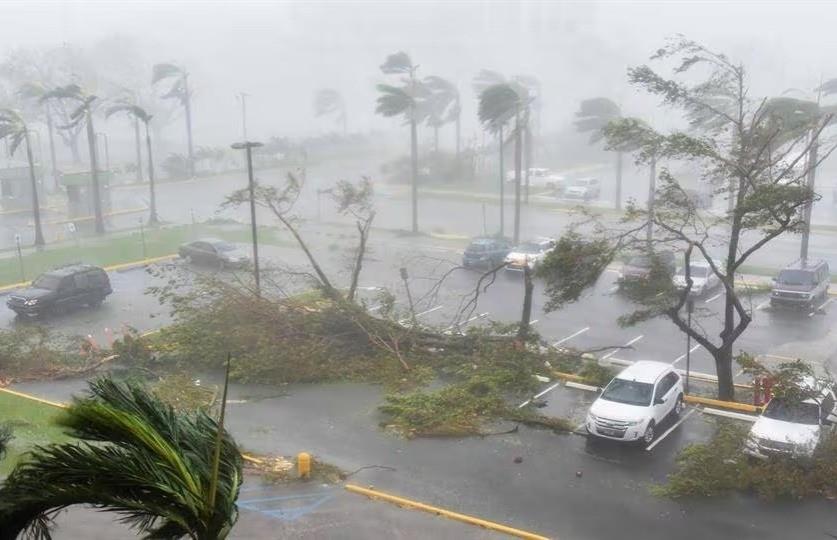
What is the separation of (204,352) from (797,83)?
11235 centimetres

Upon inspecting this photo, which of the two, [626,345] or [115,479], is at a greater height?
[115,479]

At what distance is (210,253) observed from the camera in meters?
33.7

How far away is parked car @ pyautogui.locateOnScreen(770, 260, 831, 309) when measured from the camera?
1047 inches

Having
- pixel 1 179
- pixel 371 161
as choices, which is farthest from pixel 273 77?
pixel 1 179

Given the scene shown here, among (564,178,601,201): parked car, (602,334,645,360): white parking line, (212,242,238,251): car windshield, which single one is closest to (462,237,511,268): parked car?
(212,242,238,251): car windshield

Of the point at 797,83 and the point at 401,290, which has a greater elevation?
the point at 797,83

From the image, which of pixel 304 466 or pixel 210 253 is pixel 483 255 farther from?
pixel 304 466

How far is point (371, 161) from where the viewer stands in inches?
2714

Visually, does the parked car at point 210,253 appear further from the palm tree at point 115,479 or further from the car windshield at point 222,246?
the palm tree at point 115,479

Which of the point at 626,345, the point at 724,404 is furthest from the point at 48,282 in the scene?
the point at 724,404

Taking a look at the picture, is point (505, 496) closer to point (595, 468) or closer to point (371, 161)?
point (595, 468)

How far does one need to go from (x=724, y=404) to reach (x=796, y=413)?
2476mm

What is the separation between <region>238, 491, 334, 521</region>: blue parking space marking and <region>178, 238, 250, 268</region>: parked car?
63.8 feet

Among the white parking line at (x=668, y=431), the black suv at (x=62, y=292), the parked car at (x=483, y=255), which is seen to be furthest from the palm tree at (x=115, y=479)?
the parked car at (x=483, y=255)
